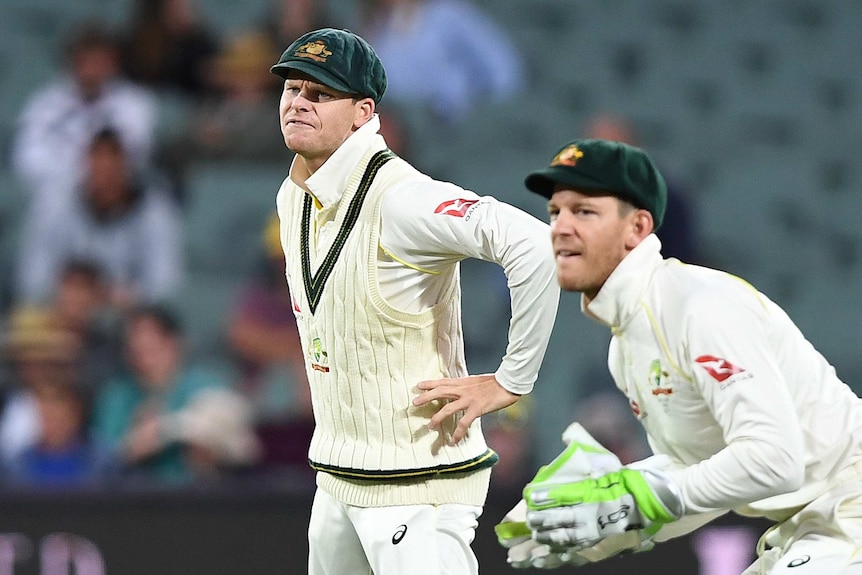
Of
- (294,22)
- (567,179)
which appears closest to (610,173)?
(567,179)

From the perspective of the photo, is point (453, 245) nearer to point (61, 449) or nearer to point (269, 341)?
point (61, 449)

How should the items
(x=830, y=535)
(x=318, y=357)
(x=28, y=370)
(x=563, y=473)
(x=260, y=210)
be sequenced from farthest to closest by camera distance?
(x=260, y=210) < (x=28, y=370) < (x=318, y=357) < (x=830, y=535) < (x=563, y=473)

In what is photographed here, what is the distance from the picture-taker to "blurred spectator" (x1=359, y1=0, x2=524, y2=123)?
748 cm

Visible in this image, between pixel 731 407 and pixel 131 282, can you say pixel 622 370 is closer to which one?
pixel 731 407

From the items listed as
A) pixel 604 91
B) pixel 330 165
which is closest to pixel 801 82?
pixel 604 91

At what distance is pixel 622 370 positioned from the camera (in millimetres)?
3184

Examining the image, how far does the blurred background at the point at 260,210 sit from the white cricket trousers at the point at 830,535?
2172 mm

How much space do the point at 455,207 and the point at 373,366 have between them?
0.43m

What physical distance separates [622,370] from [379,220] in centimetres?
66

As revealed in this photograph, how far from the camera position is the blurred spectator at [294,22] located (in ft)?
23.3

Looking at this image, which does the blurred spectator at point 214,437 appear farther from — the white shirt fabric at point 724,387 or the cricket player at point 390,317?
the white shirt fabric at point 724,387

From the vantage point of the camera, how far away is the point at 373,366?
3.37 meters

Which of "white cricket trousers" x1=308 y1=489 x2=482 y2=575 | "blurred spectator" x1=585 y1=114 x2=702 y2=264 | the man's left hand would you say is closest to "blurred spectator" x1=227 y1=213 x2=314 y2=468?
"blurred spectator" x1=585 y1=114 x2=702 y2=264

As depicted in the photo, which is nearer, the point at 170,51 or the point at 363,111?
the point at 363,111
